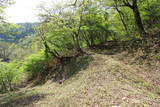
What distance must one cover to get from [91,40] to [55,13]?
569cm

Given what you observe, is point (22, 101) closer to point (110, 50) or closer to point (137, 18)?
point (110, 50)

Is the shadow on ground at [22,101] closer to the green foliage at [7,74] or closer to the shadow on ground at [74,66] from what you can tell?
the shadow on ground at [74,66]

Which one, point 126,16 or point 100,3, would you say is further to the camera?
point 126,16

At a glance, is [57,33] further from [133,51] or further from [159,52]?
[159,52]

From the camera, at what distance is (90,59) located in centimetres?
1303

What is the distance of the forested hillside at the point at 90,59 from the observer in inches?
267

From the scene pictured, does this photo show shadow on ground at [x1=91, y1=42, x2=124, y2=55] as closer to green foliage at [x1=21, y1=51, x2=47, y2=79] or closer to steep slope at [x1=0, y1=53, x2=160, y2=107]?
steep slope at [x1=0, y1=53, x2=160, y2=107]

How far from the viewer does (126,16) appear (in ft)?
60.4

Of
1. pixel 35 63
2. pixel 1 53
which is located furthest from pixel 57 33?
pixel 1 53

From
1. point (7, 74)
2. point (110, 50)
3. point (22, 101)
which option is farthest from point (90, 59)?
point (7, 74)

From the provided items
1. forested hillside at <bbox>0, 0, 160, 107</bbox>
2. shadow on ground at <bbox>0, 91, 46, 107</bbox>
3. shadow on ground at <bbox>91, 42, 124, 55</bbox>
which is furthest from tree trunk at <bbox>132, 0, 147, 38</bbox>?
shadow on ground at <bbox>0, 91, 46, 107</bbox>

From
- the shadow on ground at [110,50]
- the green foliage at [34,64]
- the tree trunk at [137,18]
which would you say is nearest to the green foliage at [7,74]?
the green foliage at [34,64]

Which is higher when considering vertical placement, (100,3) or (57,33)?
(100,3)

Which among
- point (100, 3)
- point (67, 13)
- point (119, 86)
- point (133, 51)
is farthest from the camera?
point (100, 3)
